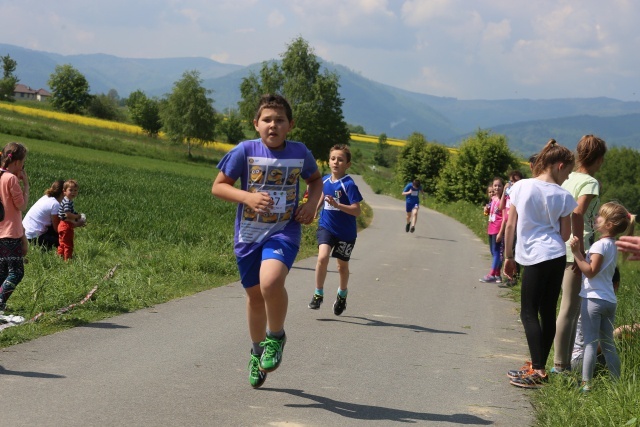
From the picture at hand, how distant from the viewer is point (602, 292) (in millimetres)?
5945

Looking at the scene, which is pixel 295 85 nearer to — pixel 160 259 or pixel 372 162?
pixel 372 162

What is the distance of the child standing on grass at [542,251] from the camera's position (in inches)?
242

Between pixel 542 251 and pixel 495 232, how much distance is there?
8.86 metres

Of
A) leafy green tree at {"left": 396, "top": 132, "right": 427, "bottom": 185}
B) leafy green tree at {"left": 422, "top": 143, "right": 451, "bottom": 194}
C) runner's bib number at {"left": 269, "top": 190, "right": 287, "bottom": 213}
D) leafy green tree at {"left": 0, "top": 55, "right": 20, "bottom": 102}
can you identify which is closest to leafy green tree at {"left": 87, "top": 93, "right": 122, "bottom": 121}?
leafy green tree at {"left": 0, "top": 55, "right": 20, "bottom": 102}

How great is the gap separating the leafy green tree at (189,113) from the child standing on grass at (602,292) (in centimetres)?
8695

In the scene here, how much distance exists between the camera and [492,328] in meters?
9.20

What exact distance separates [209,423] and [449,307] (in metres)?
6.48

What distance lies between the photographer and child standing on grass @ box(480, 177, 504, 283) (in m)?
14.2

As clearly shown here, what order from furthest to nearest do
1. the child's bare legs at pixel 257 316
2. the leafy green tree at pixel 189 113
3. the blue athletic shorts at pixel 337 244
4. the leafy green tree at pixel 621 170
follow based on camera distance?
1. the leafy green tree at pixel 621 170
2. the leafy green tree at pixel 189 113
3. the blue athletic shorts at pixel 337 244
4. the child's bare legs at pixel 257 316

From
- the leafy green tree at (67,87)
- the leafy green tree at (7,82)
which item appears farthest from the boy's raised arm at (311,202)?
the leafy green tree at (67,87)

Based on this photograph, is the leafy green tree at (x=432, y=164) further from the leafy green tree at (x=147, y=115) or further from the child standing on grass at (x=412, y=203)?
the leafy green tree at (x=147, y=115)

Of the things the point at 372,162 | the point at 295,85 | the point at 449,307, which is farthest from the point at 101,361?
the point at 372,162

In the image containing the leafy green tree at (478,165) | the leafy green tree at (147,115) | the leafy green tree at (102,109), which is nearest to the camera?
the leafy green tree at (478,165)

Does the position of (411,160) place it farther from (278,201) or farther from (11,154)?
(278,201)
